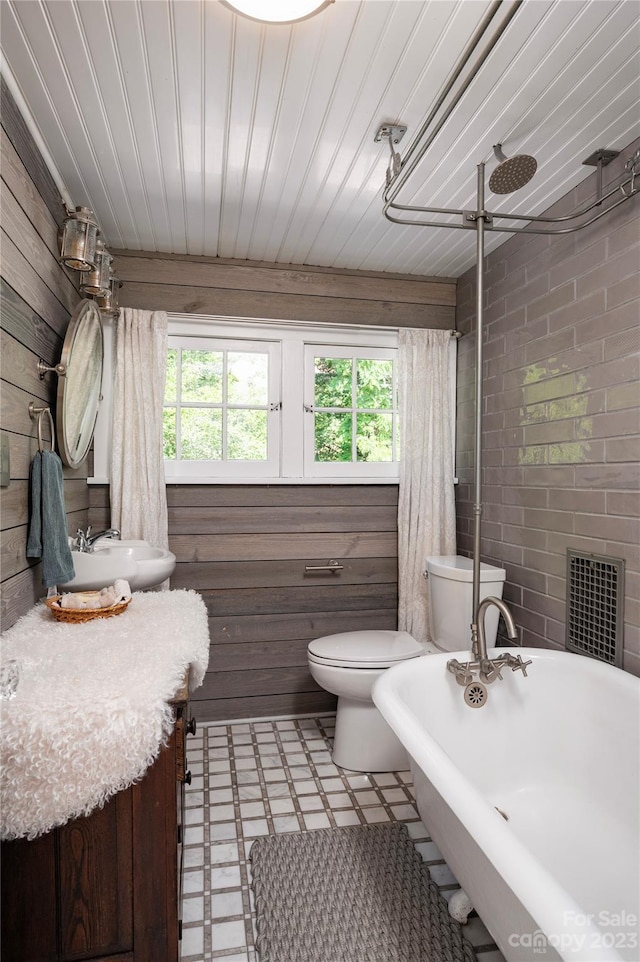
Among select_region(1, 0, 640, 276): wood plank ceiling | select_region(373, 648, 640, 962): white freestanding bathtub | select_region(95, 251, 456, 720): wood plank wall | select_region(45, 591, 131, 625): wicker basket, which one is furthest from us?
select_region(95, 251, 456, 720): wood plank wall

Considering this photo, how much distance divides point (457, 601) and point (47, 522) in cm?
167

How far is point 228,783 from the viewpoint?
2.38 metres

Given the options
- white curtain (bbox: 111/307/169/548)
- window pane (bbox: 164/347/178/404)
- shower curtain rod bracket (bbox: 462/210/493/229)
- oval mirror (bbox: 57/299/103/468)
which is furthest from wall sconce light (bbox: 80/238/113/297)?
shower curtain rod bracket (bbox: 462/210/493/229)

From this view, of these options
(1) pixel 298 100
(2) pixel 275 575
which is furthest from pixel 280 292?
(2) pixel 275 575

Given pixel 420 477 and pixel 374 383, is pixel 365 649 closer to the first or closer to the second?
pixel 420 477

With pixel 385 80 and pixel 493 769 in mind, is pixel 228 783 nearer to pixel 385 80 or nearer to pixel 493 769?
pixel 493 769

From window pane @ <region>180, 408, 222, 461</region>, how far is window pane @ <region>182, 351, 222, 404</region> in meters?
0.07

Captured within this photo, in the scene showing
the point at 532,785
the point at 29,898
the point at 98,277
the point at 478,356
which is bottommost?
the point at 532,785

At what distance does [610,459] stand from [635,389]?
0.25 meters

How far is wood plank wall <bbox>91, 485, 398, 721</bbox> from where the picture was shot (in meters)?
2.91

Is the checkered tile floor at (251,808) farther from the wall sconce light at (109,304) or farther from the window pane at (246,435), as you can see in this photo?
the wall sconce light at (109,304)

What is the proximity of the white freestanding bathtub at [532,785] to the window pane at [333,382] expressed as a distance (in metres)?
1.54

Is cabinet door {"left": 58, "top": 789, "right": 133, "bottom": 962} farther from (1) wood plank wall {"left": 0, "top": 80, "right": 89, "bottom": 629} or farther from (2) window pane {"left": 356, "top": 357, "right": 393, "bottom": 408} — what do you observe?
(2) window pane {"left": 356, "top": 357, "right": 393, "bottom": 408}

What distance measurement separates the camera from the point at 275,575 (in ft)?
9.79
